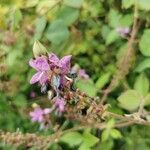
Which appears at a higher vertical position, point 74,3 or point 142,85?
point 74,3

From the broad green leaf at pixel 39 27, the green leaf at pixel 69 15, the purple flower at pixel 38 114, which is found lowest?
the purple flower at pixel 38 114

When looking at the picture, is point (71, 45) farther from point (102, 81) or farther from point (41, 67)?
point (41, 67)

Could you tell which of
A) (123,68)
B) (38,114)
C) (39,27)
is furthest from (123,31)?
(38,114)

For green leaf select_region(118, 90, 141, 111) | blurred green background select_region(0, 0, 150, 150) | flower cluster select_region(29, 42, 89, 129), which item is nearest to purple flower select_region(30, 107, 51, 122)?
blurred green background select_region(0, 0, 150, 150)

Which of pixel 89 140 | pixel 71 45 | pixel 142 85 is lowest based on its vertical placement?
pixel 89 140

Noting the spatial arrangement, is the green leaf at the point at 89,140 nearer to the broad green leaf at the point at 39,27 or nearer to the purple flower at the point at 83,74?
the purple flower at the point at 83,74

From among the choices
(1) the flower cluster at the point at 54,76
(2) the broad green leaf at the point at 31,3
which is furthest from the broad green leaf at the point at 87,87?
(1) the flower cluster at the point at 54,76
